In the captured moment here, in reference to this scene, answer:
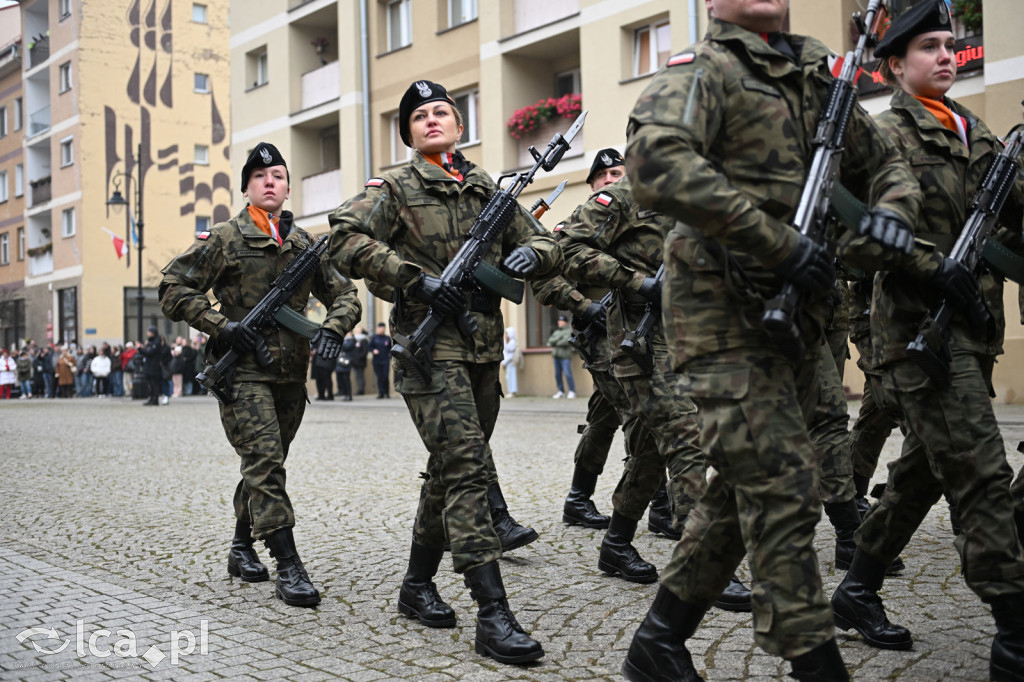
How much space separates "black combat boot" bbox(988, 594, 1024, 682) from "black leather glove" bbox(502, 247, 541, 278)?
2.04 meters

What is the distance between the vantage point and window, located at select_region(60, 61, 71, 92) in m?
46.5

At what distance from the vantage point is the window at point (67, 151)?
46.2 metres

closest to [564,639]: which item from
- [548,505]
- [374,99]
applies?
[548,505]

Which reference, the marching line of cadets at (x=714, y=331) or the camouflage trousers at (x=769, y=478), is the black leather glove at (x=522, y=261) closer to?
the marching line of cadets at (x=714, y=331)

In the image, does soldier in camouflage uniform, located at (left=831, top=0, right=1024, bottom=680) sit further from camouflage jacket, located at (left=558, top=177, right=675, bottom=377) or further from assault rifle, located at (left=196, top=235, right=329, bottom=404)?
assault rifle, located at (left=196, top=235, right=329, bottom=404)

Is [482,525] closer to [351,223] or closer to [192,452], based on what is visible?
[351,223]

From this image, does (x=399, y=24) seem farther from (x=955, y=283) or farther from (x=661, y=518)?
(x=955, y=283)

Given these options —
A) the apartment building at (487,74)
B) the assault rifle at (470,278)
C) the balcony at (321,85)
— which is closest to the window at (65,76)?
the apartment building at (487,74)

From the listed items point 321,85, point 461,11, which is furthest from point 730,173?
point 321,85

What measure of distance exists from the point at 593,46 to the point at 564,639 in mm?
18974

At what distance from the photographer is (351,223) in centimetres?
446

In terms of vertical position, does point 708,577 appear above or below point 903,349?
below

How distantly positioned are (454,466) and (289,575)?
1.22 metres

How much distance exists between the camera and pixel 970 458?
345 cm
